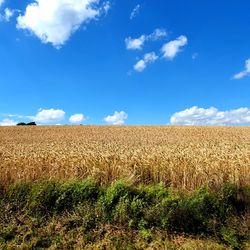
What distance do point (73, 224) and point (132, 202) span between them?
1.49 m

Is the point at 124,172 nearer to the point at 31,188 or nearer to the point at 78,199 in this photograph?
the point at 78,199

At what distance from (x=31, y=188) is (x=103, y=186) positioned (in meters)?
1.92

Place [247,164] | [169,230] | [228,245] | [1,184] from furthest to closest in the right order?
1. [247,164]
2. [1,184]
3. [169,230]
4. [228,245]

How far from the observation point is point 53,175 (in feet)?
34.8

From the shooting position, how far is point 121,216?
8.63m

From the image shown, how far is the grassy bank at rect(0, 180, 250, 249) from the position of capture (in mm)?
7926

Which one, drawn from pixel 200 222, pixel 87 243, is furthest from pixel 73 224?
pixel 200 222

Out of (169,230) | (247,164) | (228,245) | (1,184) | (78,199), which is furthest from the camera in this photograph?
(247,164)

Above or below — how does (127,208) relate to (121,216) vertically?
above

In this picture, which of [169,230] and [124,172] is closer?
[169,230]

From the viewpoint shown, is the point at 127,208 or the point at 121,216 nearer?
the point at 121,216

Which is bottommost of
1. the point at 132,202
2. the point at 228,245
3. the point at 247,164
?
the point at 228,245

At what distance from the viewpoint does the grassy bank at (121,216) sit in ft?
26.0

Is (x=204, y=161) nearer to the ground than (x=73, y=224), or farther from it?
farther from it
